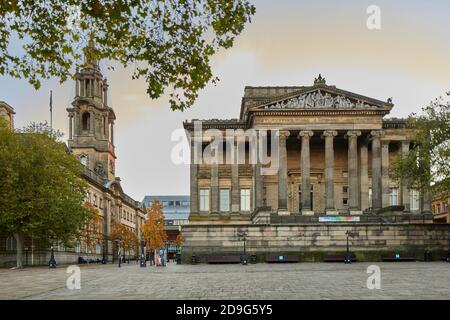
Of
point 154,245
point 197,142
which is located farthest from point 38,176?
point 154,245

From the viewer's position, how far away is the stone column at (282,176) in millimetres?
61378

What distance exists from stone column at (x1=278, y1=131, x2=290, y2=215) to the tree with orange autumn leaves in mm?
43582

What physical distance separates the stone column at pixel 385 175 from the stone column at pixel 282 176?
12.6m

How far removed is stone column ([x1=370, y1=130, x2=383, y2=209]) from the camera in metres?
63.9

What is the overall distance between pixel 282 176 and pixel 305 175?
255cm

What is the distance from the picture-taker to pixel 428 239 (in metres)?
54.4

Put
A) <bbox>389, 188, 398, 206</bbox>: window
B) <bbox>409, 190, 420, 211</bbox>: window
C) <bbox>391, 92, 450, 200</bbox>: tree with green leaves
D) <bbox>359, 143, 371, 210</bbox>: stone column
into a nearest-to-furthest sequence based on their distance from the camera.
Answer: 1. <bbox>391, 92, 450, 200</bbox>: tree with green leaves
2. <bbox>359, 143, 371, 210</bbox>: stone column
3. <bbox>409, 190, 420, 211</bbox>: window
4. <bbox>389, 188, 398, 206</bbox>: window

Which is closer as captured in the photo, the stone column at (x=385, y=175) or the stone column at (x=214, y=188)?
the stone column at (x=385, y=175)

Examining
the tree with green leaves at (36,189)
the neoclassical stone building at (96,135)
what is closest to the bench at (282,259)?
the tree with green leaves at (36,189)

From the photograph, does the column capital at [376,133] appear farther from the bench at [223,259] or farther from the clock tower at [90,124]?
the clock tower at [90,124]

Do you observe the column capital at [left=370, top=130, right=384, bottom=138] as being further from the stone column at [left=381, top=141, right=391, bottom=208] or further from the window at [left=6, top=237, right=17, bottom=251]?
the window at [left=6, top=237, right=17, bottom=251]

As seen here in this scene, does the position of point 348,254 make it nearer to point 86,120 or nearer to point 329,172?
point 329,172

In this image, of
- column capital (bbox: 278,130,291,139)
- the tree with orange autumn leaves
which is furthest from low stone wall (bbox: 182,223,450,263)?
the tree with orange autumn leaves

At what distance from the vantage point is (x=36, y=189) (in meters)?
49.5
